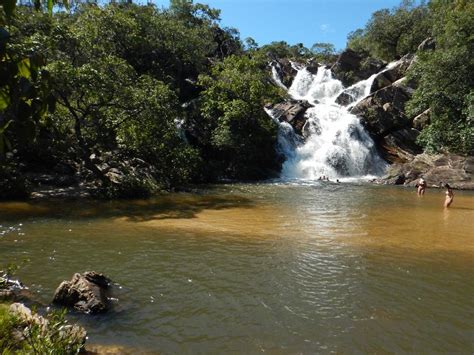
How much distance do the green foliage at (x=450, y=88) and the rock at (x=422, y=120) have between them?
2.09 m

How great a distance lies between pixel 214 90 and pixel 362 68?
2099 centimetres

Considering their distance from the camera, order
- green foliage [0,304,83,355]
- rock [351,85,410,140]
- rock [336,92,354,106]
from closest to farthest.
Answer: green foliage [0,304,83,355], rock [351,85,410,140], rock [336,92,354,106]

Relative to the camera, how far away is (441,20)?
4056 cm

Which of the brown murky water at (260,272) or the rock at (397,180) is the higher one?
the rock at (397,180)

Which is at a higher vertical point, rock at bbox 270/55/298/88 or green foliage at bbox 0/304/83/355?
rock at bbox 270/55/298/88

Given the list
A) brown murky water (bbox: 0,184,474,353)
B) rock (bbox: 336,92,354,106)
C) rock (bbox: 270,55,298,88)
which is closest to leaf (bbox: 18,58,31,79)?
brown murky water (bbox: 0,184,474,353)

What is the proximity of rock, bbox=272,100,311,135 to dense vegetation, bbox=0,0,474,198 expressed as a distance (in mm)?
1567

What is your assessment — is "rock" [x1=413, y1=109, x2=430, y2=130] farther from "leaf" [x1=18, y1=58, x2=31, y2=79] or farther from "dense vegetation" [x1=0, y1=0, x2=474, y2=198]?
"leaf" [x1=18, y1=58, x2=31, y2=79]

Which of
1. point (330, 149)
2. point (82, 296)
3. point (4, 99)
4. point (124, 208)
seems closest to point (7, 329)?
point (82, 296)

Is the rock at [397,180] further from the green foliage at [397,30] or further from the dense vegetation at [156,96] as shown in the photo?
the green foliage at [397,30]

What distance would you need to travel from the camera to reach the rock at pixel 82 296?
24.9 ft


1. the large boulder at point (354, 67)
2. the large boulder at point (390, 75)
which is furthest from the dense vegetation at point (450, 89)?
the large boulder at point (354, 67)

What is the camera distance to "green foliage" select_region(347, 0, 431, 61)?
51688 mm

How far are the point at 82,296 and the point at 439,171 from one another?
28979mm
